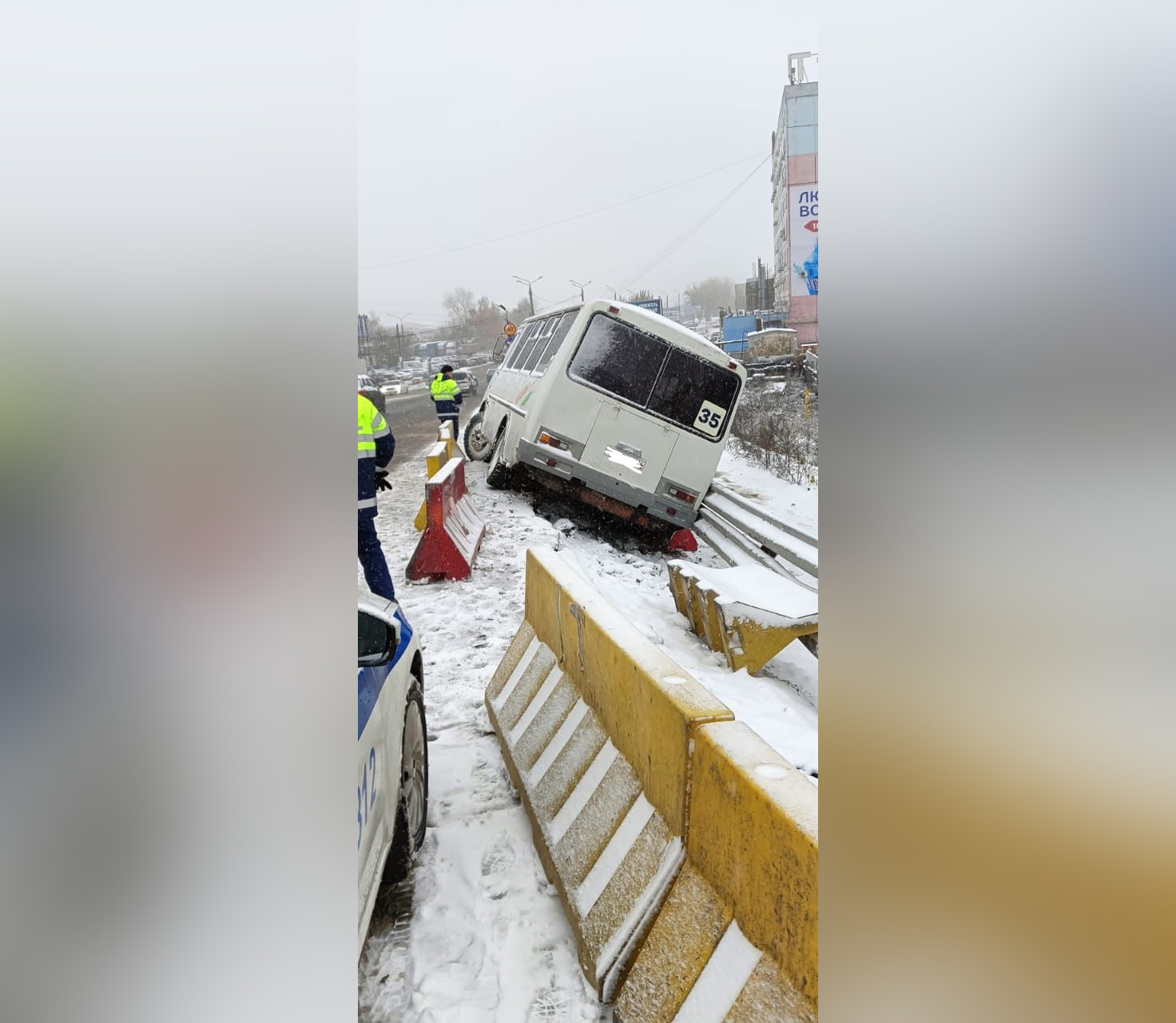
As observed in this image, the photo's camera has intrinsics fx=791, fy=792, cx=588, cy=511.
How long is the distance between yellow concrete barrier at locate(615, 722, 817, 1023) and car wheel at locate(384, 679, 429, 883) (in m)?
1.07

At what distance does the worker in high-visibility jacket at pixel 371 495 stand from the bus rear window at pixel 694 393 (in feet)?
16.3

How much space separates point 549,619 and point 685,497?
6608 mm

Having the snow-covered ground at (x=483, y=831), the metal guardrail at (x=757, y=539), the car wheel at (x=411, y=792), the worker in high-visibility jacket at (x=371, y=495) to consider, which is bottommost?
the metal guardrail at (x=757, y=539)

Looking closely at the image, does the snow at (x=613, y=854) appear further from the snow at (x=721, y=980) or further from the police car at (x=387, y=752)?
the police car at (x=387, y=752)

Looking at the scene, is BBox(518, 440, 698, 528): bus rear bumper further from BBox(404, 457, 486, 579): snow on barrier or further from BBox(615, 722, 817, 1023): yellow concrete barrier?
BBox(615, 722, 817, 1023): yellow concrete barrier

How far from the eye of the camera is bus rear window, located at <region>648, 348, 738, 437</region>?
10344mm

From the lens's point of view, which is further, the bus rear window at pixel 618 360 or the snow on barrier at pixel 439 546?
the bus rear window at pixel 618 360

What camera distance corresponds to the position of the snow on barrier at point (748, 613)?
18.2 feet

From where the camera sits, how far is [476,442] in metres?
16.5

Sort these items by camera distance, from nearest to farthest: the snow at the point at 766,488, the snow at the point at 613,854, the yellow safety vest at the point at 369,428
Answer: the snow at the point at 613,854 < the yellow safety vest at the point at 369,428 < the snow at the point at 766,488

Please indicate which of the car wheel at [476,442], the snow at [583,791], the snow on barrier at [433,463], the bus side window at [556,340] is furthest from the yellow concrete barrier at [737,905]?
the car wheel at [476,442]

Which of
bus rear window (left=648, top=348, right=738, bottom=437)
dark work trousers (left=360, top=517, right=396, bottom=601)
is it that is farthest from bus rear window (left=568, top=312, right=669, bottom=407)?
dark work trousers (left=360, top=517, right=396, bottom=601)

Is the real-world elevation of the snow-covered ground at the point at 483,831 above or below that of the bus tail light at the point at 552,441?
below
